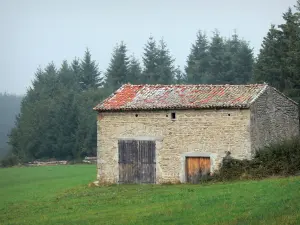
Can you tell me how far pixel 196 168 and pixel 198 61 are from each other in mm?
65119

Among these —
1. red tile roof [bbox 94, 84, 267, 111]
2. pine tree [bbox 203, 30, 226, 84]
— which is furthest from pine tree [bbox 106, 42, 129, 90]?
red tile roof [bbox 94, 84, 267, 111]

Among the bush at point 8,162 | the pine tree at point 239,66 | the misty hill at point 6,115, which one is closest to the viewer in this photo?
the bush at point 8,162

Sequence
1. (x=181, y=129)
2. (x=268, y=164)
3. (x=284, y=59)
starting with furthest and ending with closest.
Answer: (x=284, y=59) < (x=181, y=129) < (x=268, y=164)

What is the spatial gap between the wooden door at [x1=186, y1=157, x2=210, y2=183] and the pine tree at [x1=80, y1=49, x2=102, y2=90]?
231ft

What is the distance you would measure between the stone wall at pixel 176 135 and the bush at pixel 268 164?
603 mm

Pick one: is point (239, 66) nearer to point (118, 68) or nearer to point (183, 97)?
point (118, 68)

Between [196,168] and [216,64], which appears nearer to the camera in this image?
[196,168]

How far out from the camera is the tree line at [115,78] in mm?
54625

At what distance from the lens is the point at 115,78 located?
99.2 metres

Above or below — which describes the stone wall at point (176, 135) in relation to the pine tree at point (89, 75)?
below

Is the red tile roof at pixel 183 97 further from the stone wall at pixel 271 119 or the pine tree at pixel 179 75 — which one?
the pine tree at pixel 179 75

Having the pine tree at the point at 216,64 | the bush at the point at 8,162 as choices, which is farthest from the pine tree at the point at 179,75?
the bush at the point at 8,162

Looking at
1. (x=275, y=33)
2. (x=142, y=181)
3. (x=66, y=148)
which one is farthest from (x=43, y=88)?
(x=142, y=181)

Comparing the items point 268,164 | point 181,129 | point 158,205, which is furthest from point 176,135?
point 158,205
